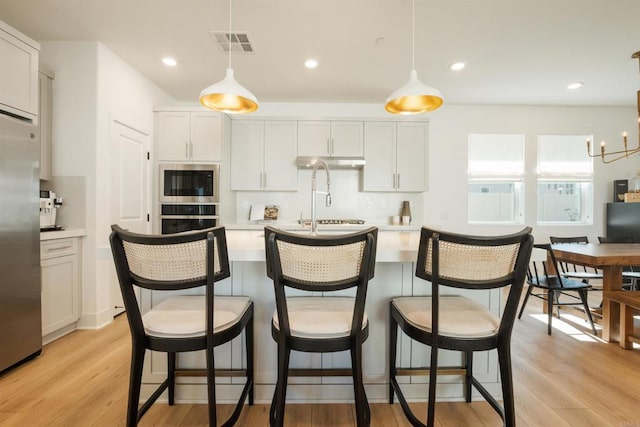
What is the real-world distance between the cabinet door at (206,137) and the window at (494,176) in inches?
144

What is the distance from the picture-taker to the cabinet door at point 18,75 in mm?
2020

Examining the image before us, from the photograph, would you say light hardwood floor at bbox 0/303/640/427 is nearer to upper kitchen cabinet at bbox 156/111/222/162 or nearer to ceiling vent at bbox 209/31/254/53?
upper kitchen cabinet at bbox 156/111/222/162

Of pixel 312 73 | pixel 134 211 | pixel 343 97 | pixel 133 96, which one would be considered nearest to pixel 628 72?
pixel 343 97

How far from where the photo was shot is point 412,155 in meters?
4.14

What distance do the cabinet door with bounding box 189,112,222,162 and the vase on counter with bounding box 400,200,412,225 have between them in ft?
8.68

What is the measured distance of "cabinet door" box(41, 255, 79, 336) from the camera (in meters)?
2.40

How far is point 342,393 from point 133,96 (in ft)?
12.0

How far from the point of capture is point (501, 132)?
4.47 meters

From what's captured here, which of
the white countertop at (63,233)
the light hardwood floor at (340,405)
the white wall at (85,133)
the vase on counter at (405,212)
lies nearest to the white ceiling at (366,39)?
the white wall at (85,133)

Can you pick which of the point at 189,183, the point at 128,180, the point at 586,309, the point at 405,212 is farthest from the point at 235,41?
the point at 586,309

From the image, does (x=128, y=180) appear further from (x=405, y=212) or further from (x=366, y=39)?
(x=405, y=212)

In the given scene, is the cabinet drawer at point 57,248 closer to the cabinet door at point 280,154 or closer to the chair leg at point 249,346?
the chair leg at point 249,346

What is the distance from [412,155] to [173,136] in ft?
10.5

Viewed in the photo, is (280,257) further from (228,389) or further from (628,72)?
(628,72)
